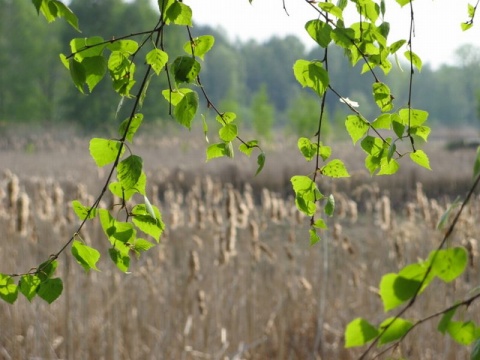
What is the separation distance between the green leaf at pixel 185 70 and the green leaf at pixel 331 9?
14 cm

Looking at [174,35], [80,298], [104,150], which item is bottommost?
[80,298]

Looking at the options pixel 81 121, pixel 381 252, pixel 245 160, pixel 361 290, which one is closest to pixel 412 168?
pixel 245 160

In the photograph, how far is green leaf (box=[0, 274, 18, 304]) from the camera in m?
0.71

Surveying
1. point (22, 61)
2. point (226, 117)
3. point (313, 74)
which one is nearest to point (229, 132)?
point (226, 117)

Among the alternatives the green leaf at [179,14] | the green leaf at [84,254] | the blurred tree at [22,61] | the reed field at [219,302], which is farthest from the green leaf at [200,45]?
the blurred tree at [22,61]

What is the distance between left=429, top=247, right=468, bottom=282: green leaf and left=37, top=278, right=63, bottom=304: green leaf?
39 cm

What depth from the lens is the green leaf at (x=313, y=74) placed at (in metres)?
0.69

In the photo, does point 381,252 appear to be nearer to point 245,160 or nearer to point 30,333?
point 30,333

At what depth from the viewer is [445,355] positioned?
7.31ft

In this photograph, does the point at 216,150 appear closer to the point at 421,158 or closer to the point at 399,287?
the point at 421,158

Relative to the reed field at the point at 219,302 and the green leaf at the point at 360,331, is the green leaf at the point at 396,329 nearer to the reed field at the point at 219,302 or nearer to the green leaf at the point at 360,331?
the green leaf at the point at 360,331

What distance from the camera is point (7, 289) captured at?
0.72 metres

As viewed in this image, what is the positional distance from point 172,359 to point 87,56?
5.94 ft

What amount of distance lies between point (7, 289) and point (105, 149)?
18 cm
